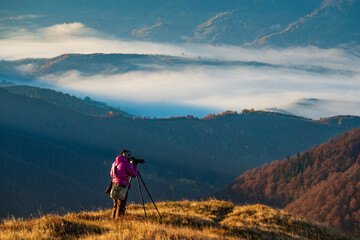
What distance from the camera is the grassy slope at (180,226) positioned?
18.3 meters

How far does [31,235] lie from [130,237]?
4.13m

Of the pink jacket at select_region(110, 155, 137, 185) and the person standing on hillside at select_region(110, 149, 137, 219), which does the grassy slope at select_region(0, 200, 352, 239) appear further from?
the pink jacket at select_region(110, 155, 137, 185)

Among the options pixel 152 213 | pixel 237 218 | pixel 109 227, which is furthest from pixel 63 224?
pixel 237 218

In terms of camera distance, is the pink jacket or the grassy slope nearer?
the grassy slope

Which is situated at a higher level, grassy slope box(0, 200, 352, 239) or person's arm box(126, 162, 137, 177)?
person's arm box(126, 162, 137, 177)

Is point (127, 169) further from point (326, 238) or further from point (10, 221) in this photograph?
point (326, 238)

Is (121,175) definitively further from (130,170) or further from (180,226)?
(180,226)

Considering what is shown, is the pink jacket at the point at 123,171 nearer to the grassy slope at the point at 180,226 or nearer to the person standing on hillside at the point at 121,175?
the person standing on hillside at the point at 121,175

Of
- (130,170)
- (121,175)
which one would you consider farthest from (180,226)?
(121,175)

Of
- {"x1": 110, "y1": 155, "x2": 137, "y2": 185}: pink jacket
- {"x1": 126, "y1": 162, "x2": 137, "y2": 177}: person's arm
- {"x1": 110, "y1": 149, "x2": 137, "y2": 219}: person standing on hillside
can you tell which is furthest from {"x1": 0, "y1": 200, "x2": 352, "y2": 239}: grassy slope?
{"x1": 126, "y1": 162, "x2": 137, "y2": 177}: person's arm

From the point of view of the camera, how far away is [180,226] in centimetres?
2139

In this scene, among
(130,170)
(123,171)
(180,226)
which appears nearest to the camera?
(180,226)

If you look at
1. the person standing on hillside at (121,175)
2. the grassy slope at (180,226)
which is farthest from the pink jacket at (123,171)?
the grassy slope at (180,226)

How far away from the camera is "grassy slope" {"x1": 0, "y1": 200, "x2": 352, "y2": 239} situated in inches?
719
